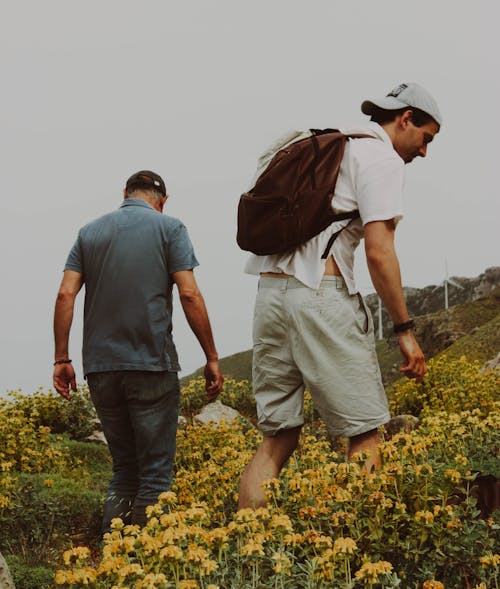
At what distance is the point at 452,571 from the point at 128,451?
2385 mm

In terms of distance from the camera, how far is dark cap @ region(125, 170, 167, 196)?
557cm

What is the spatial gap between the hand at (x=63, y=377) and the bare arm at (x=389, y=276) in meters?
2.58

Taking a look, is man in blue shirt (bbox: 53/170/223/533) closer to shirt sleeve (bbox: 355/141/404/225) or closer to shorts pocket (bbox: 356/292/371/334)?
shorts pocket (bbox: 356/292/371/334)

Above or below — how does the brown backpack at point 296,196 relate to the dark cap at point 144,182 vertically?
below

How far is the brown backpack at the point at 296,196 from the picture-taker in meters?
4.16

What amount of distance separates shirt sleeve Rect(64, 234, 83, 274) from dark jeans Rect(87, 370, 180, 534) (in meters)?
0.79

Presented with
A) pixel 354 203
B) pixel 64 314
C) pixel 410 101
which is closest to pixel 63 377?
pixel 64 314

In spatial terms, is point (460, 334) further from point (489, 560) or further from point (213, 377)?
point (489, 560)

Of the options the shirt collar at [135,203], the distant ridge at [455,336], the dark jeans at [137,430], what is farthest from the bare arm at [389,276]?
the distant ridge at [455,336]

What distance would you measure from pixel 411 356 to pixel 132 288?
1.98 metres

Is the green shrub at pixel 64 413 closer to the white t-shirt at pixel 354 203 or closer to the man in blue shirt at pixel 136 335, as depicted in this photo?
the man in blue shirt at pixel 136 335

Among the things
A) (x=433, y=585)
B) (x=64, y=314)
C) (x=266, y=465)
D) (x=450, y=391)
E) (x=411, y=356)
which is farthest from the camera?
(x=450, y=391)

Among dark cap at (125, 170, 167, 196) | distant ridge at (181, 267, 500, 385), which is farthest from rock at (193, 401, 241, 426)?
dark cap at (125, 170, 167, 196)

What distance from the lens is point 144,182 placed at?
5578 millimetres
